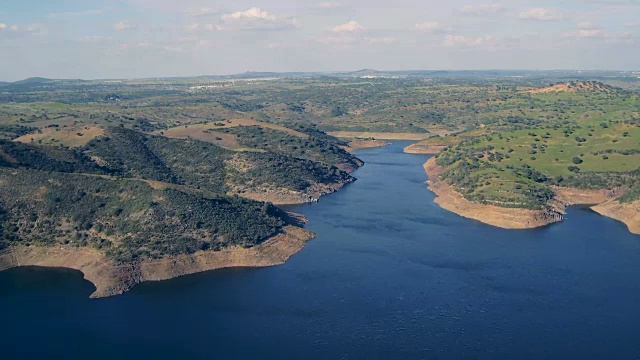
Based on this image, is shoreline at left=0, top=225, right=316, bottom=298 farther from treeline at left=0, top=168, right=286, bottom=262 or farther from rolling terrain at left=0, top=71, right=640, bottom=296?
treeline at left=0, top=168, right=286, bottom=262

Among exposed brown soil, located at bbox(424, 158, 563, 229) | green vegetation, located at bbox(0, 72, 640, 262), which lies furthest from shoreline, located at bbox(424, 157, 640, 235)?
green vegetation, located at bbox(0, 72, 640, 262)

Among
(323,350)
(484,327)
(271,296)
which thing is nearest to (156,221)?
(271,296)

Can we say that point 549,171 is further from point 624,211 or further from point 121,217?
point 121,217

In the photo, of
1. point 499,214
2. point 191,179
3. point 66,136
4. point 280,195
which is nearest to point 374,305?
point 499,214

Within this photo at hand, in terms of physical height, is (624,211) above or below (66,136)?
below

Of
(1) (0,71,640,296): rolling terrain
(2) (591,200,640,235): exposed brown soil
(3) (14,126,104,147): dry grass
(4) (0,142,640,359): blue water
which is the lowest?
(4) (0,142,640,359): blue water

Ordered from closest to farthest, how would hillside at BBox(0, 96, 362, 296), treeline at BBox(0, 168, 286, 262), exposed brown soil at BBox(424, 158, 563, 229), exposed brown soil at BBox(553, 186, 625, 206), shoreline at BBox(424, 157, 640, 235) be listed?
hillside at BBox(0, 96, 362, 296)
treeline at BBox(0, 168, 286, 262)
exposed brown soil at BBox(424, 158, 563, 229)
shoreline at BBox(424, 157, 640, 235)
exposed brown soil at BBox(553, 186, 625, 206)
